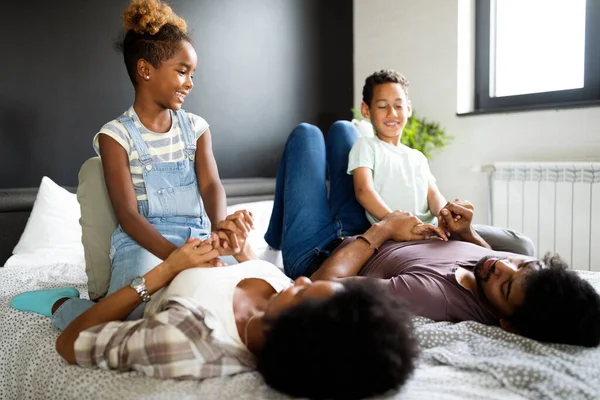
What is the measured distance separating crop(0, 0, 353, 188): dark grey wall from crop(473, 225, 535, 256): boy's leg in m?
1.76

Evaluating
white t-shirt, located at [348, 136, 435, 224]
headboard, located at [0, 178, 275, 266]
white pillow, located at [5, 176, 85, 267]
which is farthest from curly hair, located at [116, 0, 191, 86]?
headboard, located at [0, 178, 275, 266]

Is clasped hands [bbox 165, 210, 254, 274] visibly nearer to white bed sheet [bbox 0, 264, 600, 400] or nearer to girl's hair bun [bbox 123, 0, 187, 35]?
white bed sheet [bbox 0, 264, 600, 400]

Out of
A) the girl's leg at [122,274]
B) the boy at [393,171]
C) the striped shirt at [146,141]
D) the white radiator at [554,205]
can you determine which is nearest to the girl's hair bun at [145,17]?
the striped shirt at [146,141]

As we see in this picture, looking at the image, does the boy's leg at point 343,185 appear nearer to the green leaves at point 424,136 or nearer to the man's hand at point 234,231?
the man's hand at point 234,231

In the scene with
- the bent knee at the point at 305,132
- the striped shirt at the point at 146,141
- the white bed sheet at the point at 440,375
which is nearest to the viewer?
the white bed sheet at the point at 440,375

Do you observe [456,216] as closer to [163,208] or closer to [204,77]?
[163,208]

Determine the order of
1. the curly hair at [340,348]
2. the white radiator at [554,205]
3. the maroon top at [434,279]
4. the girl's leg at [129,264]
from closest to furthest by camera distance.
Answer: the curly hair at [340,348]
the maroon top at [434,279]
the girl's leg at [129,264]
the white radiator at [554,205]

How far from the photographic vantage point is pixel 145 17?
162 centimetres

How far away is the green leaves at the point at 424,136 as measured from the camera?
3461 mm

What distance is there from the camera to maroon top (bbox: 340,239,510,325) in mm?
1341

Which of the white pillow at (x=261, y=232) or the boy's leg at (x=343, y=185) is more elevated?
the boy's leg at (x=343, y=185)

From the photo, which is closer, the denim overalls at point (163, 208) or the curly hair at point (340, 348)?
the curly hair at point (340, 348)

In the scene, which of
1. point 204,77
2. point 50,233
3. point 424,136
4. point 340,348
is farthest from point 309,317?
point 424,136

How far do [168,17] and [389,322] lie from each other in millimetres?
1248
